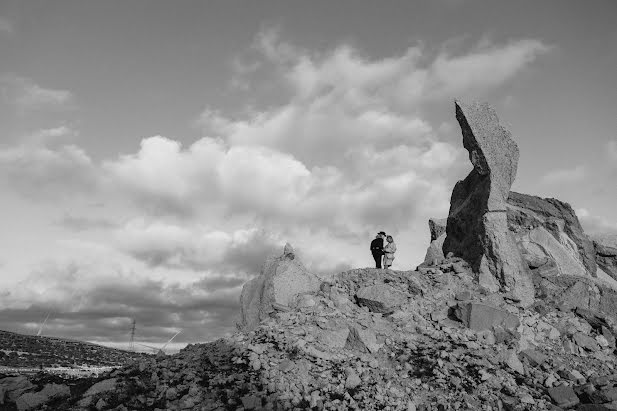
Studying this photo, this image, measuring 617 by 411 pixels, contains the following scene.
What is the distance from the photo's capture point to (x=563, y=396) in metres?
12.5

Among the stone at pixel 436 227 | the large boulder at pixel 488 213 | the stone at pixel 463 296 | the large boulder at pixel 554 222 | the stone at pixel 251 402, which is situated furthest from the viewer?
the stone at pixel 436 227

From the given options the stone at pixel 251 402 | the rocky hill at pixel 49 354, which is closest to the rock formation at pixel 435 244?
the stone at pixel 251 402

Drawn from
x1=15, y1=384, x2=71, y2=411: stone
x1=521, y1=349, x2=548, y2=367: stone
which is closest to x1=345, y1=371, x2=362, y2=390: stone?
x1=521, y1=349, x2=548, y2=367: stone

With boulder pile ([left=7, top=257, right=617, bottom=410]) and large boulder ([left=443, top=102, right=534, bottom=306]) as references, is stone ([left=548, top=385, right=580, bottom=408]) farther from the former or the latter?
large boulder ([left=443, top=102, right=534, bottom=306])

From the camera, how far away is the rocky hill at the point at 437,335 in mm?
12500

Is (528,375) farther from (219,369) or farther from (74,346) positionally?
(74,346)

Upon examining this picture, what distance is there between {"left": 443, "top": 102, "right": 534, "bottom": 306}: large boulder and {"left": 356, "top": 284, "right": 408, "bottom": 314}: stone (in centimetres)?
386

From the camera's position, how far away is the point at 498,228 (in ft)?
61.1

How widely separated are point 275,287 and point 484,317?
7.66 meters


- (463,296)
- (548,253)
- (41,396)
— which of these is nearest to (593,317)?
(548,253)

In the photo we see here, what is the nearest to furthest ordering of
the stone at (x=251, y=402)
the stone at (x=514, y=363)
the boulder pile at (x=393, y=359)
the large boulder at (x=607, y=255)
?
1. the stone at (x=251, y=402)
2. the boulder pile at (x=393, y=359)
3. the stone at (x=514, y=363)
4. the large boulder at (x=607, y=255)

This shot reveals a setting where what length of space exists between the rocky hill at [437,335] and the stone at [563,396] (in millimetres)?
28

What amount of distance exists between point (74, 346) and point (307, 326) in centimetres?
3723

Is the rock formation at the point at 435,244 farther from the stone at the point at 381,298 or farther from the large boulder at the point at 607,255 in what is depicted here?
the large boulder at the point at 607,255
